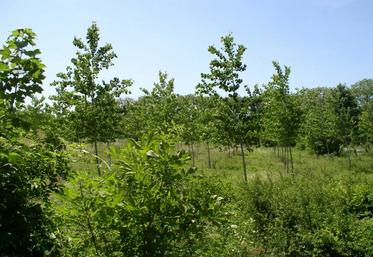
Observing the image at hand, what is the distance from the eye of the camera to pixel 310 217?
8297 mm

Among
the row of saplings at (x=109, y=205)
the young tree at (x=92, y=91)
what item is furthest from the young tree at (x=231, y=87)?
the row of saplings at (x=109, y=205)

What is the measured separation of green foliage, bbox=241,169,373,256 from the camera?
7645mm

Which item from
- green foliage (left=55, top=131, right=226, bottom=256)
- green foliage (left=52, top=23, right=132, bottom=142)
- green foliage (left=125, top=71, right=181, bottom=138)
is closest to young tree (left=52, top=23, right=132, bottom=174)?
green foliage (left=52, top=23, right=132, bottom=142)

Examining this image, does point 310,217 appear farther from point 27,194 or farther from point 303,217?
point 27,194

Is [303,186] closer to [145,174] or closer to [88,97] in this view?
[145,174]

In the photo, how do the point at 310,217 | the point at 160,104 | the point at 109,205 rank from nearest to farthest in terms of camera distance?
the point at 109,205
the point at 310,217
the point at 160,104

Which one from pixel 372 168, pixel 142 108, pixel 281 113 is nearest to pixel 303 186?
pixel 281 113

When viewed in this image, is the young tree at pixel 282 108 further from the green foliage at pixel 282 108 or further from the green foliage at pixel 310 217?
the green foliage at pixel 310 217

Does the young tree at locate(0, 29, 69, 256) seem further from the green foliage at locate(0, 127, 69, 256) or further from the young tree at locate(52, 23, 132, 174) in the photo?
the young tree at locate(52, 23, 132, 174)

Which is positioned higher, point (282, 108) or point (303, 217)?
point (282, 108)

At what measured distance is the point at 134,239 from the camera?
2.55 meters

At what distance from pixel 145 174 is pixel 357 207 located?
8258mm

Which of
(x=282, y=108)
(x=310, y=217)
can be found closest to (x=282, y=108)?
(x=282, y=108)

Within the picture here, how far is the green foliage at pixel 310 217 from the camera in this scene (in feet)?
25.1
